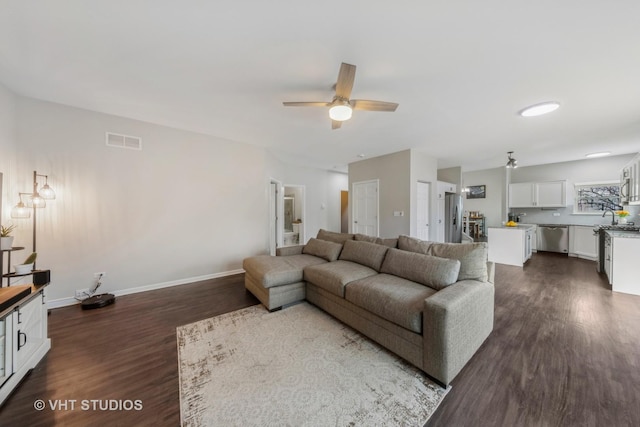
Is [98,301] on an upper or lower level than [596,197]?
lower

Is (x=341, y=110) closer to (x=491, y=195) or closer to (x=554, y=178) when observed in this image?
(x=491, y=195)

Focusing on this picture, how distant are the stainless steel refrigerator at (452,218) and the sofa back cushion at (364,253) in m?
4.29

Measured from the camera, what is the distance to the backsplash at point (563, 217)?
17.4ft

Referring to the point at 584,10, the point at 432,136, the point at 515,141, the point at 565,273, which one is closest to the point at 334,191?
the point at 432,136

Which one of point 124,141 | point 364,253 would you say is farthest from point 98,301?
point 364,253

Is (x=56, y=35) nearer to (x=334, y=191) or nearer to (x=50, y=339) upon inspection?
(x=50, y=339)

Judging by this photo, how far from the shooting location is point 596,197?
597 centimetres

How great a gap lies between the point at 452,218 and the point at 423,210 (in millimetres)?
1637

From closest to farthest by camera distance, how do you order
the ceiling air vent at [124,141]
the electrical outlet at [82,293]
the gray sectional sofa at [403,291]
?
the gray sectional sofa at [403,291] < the electrical outlet at [82,293] < the ceiling air vent at [124,141]

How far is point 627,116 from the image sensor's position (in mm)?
3109

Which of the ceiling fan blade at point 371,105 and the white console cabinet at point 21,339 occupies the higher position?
the ceiling fan blade at point 371,105

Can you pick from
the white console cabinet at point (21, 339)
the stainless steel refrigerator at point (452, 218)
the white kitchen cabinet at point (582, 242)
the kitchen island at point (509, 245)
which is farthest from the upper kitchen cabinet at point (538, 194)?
the white console cabinet at point (21, 339)

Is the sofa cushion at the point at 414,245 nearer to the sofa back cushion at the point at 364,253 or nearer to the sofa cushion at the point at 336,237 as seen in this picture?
the sofa back cushion at the point at 364,253

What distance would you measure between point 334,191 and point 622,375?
6534mm
